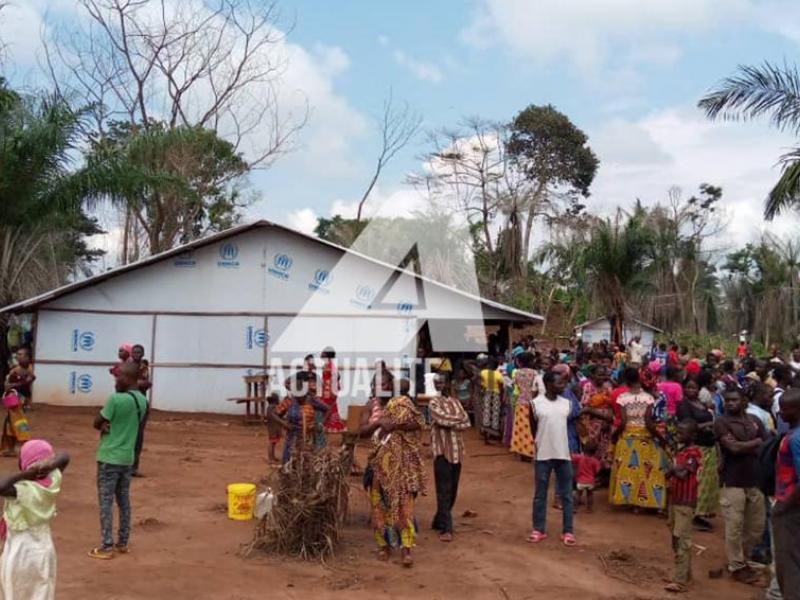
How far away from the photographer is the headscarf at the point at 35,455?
4.66 meters

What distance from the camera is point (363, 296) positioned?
16.7 meters

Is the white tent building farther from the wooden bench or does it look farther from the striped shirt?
the striped shirt

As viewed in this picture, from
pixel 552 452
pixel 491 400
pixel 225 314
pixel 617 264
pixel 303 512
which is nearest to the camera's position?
pixel 303 512

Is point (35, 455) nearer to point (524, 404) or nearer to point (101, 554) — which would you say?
point (101, 554)

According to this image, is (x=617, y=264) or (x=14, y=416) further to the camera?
(x=617, y=264)

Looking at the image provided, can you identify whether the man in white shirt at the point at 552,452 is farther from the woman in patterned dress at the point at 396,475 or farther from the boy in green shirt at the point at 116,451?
the boy in green shirt at the point at 116,451

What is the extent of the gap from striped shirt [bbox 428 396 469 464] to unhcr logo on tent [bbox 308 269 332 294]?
956cm

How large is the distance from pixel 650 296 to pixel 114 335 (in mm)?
24349

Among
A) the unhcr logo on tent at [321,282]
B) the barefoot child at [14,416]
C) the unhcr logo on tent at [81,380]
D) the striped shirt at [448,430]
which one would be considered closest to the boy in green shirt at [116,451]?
the striped shirt at [448,430]

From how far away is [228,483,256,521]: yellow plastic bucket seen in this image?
26.7ft

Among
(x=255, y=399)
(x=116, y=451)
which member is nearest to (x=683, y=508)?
(x=116, y=451)

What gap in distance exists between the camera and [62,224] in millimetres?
18297

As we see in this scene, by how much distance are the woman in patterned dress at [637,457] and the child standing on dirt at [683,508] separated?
1.82 meters

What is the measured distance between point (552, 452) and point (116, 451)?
12.0 ft
